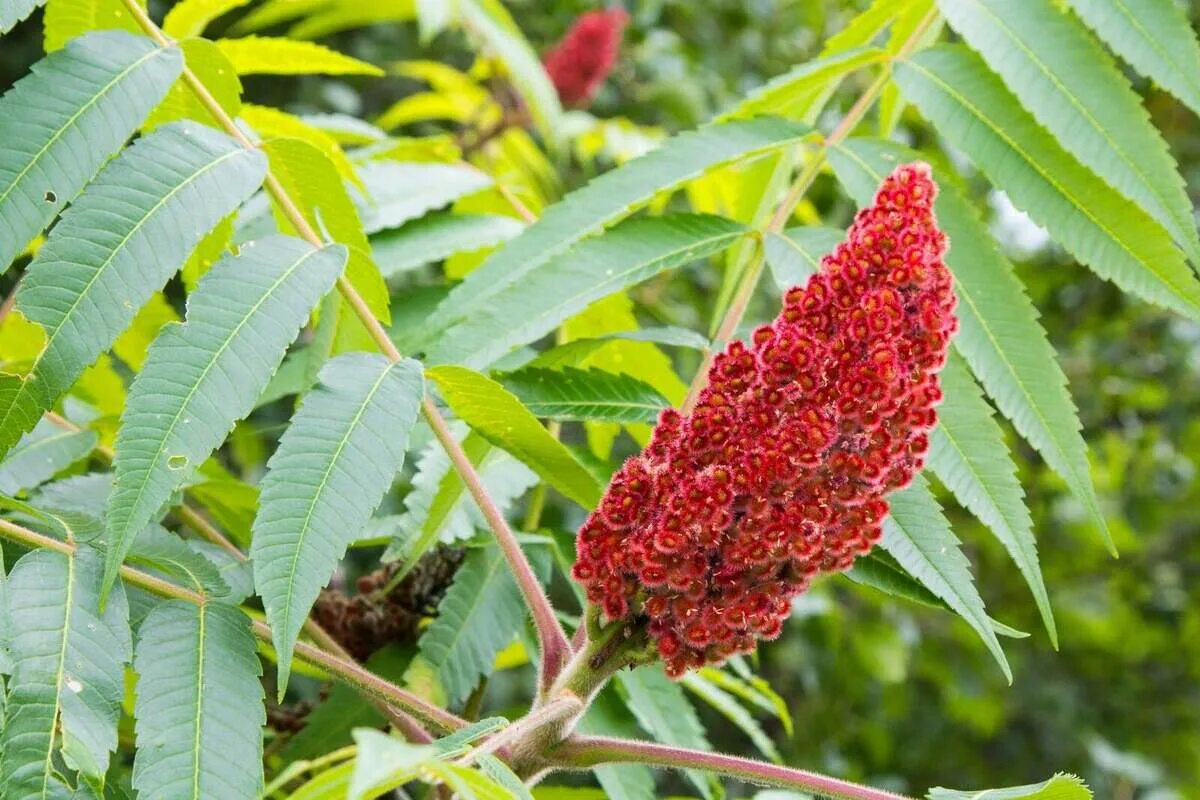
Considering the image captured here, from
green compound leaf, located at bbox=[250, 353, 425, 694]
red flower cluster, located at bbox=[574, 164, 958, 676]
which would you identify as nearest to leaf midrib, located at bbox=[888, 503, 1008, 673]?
red flower cluster, located at bbox=[574, 164, 958, 676]

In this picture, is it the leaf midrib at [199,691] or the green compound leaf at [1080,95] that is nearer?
the leaf midrib at [199,691]

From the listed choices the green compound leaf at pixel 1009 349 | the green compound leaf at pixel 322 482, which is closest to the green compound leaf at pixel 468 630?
the green compound leaf at pixel 322 482

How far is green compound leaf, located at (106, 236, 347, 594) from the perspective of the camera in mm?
1317

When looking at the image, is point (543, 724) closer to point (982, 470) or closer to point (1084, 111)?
point (982, 470)

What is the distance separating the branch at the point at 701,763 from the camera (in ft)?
4.73

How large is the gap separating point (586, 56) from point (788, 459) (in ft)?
13.9

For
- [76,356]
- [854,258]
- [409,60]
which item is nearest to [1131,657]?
[409,60]

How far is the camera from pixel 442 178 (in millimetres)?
2447

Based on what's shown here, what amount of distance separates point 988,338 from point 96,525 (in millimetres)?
1143

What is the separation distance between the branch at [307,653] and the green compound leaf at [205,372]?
191mm

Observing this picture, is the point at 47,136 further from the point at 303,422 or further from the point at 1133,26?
the point at 1133,26

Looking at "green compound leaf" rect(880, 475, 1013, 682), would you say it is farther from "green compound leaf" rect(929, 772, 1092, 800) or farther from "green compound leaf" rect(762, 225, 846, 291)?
"green compound leaf" rect(762, 225, 846, 291)

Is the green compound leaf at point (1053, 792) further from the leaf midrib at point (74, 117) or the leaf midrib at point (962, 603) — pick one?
the leaf midrib at point (74, 117)

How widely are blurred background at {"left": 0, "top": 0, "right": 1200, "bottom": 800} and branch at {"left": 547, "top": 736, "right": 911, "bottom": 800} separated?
159 inches
